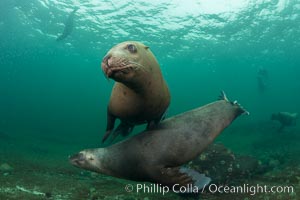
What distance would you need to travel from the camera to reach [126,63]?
3037 millimetres

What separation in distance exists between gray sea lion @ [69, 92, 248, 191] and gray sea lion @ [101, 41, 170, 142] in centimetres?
33

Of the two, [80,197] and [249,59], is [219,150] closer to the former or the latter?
[80,197]

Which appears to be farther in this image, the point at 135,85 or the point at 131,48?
the point at 135,85

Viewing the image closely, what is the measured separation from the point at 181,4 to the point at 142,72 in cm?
2266

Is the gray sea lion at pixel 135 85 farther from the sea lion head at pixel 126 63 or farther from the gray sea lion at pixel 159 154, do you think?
the gray sea lion at pixel 159 154

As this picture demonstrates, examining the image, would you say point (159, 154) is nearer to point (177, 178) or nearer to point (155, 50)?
point (177, 178)

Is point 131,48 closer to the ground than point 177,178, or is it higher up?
higher up

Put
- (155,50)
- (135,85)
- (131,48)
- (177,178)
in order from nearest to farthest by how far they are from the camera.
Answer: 1. (131,48)
2. (135,85)
3. (177,178)
4. (155,50)

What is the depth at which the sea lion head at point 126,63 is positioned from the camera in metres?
2.94

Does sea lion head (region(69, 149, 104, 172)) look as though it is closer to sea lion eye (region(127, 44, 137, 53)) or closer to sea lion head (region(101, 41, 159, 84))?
sea lion head (region(101, 41, 159, 84))

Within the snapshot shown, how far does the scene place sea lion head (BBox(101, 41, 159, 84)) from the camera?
116 inches

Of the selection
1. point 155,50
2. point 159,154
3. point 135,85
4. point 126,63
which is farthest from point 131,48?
point 155,50

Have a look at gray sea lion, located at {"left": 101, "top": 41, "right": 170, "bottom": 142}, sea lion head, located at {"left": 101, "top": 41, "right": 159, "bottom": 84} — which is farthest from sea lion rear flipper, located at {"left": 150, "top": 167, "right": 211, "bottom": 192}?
sea lion head, located at {"left": 101, "top": 41, "right": 159, "bottom": 84}

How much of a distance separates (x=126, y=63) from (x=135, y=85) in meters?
0.40
